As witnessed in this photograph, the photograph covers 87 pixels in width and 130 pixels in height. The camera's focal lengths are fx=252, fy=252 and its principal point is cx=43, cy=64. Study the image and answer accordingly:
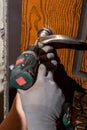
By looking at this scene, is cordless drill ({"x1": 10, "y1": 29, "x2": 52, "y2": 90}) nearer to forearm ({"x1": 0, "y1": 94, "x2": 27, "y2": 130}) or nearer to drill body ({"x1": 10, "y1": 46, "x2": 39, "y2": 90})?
drill body ({"x1": 10, "y1": 46, "x2": 39, "y2": 90})

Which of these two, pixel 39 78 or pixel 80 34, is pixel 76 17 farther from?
pixel 39 78

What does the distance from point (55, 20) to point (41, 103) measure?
250 millimetres

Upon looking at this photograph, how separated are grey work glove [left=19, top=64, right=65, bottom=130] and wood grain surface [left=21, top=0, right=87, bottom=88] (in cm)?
10

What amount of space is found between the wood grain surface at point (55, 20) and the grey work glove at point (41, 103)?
10cm

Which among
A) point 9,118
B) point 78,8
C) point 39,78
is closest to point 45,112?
point 39,78

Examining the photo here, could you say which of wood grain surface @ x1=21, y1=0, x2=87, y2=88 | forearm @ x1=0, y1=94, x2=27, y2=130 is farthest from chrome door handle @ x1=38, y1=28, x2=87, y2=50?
forearm @ x1=0, y1=94, x2=27, y2=130

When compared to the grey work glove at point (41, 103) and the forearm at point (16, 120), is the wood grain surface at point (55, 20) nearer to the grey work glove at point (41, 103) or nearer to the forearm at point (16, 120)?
the grey work glove at point (41, 103)

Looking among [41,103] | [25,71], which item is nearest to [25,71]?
[25,71]

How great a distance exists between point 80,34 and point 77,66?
11 centimetres

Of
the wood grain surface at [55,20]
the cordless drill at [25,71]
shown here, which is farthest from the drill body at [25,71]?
the wood grain surface at [55,20]

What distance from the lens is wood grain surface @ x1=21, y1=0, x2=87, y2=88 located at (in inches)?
28.5

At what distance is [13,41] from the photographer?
3.01 ft

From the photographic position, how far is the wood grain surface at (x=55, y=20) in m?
0.73

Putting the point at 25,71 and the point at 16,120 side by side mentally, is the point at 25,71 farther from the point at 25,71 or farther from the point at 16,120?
the point at 16,120
